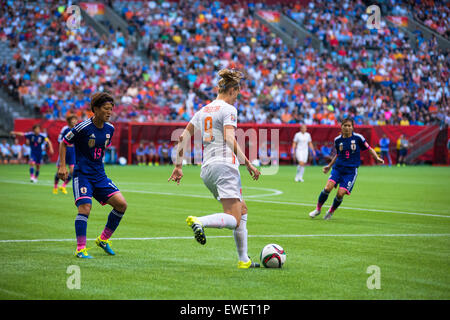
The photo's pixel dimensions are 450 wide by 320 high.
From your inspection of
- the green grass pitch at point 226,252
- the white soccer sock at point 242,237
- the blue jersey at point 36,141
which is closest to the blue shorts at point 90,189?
the green grass pitch at point 226,252

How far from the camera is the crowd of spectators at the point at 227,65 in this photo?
40750 mm

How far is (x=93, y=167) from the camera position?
9172 millimetres

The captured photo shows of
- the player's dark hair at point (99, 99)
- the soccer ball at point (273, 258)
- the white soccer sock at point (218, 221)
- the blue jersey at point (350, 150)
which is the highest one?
the player's dark hair at point (99, 99)

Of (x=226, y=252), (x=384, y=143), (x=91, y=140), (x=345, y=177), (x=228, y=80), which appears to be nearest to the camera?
(x=228, y=80)

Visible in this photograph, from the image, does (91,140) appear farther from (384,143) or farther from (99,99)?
(384,143)

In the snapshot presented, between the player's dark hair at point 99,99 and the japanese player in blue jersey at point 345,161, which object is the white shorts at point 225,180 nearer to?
the player's dark hair at point 99,99

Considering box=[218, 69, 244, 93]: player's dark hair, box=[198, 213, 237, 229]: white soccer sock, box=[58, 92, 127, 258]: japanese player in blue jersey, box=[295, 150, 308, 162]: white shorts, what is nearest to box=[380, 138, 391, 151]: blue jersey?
box=[295, 150, 308, 162]: white shorts

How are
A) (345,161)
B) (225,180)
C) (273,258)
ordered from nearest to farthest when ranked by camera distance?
(225,180)
(273,258)
(345,161)

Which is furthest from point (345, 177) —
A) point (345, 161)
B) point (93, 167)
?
point (93, 167)

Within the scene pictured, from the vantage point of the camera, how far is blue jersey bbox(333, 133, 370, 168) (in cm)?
1445

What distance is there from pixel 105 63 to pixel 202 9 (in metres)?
10.7

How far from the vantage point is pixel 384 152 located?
44.6 meters

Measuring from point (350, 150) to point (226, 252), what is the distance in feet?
19.6
